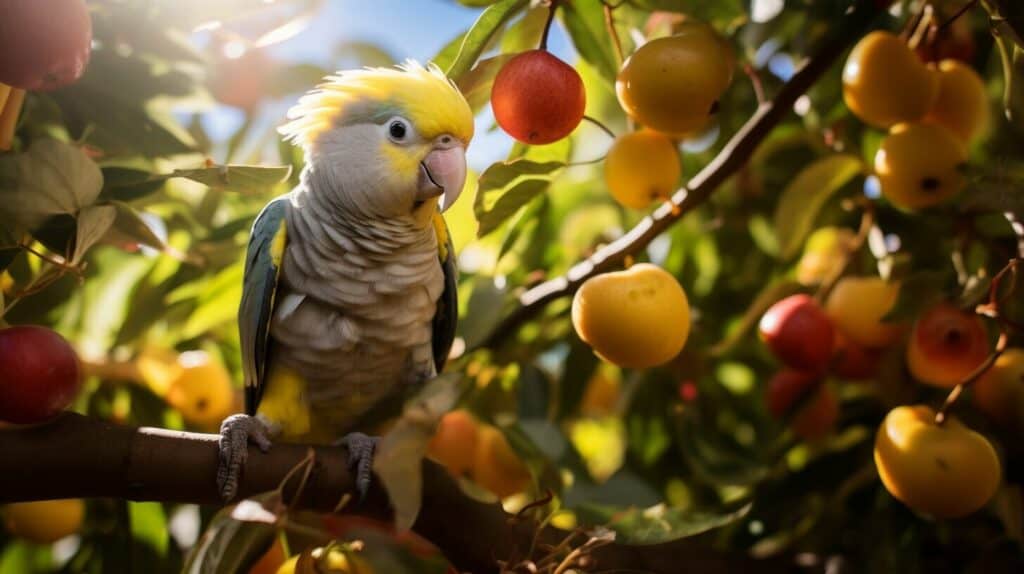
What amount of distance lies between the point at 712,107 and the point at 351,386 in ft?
2.35

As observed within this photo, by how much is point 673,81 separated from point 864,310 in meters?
0.52

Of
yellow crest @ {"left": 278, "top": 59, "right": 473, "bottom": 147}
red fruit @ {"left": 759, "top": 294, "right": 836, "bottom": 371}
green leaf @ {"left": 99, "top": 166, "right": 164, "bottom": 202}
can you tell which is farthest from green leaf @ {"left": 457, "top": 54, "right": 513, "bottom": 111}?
red fruit @ {"left": 759, "top": 294, "right": 836, "bottom": 371}

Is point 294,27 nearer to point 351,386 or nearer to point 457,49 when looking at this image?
point 457,49

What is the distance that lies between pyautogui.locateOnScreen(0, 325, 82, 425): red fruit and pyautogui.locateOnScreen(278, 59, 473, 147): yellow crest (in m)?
0.46

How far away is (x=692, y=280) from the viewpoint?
1746 millimetres

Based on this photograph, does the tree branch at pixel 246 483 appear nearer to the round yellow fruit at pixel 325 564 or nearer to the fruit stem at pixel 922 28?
the round yellow fruit at pixel 325 564

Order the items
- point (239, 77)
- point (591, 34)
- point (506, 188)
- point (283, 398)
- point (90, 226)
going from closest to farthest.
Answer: point (90, 226)
point (506, 188)
point (591, 34)
point (283, 398)
point (239, 77)

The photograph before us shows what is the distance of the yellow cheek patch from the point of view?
1439 millimetres

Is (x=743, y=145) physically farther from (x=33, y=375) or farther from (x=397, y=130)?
(x=33, y=375)

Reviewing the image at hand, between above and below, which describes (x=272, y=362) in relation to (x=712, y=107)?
below

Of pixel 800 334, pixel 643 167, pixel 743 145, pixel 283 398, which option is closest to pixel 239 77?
pixel 283 398

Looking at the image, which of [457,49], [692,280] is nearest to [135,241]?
[457,49]

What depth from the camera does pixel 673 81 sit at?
1.13m

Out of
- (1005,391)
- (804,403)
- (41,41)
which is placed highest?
(41,41)
